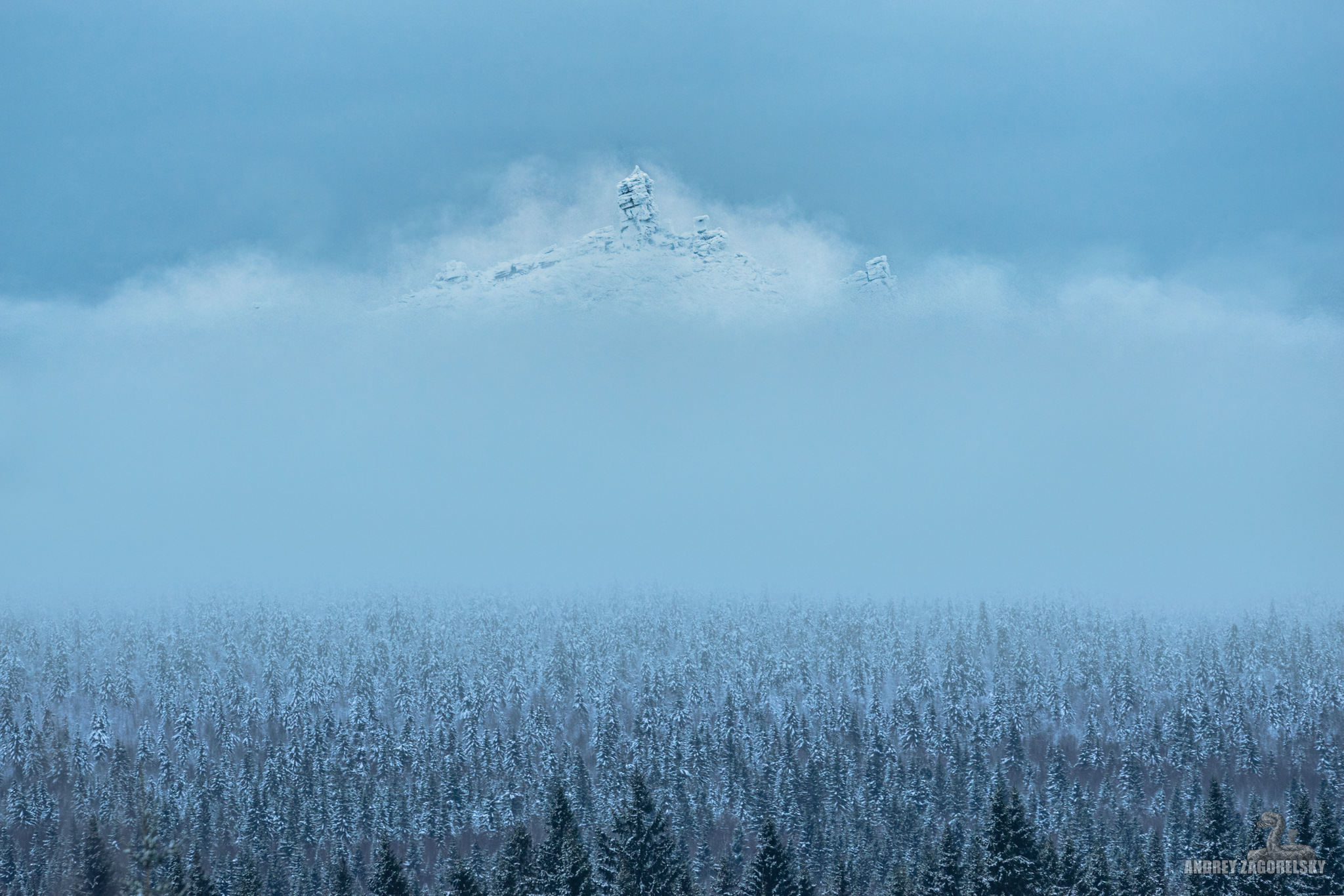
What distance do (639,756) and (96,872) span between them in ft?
275

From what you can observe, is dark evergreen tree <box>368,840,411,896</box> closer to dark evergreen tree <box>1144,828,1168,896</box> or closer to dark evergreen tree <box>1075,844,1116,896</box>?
dark evergreen tree <box>1075,844,1116,896</box>

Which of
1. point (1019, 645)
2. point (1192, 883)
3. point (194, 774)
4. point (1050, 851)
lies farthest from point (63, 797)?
point (1019, 645)

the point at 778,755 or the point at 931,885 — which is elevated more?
the point at 931,885

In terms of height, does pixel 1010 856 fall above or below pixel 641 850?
above

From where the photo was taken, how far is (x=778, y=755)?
422ft

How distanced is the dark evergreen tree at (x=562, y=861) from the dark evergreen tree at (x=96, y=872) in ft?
96.4

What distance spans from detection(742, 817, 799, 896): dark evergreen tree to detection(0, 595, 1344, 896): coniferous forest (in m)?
5.87

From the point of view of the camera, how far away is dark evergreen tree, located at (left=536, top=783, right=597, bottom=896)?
48844 mm

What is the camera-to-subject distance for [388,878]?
4647cm

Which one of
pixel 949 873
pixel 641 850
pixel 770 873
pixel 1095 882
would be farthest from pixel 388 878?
pixel 1095 882

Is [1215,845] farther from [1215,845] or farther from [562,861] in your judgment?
[562,861]

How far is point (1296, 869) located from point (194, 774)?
14052 cm

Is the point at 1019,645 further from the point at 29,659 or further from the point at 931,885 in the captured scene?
the point at 29,659

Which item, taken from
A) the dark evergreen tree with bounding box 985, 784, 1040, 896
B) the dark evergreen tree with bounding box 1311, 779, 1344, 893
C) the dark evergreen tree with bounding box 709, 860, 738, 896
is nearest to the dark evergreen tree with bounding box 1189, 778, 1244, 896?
the dark evergreen tree with bounding box 1311, 779, 1344, 893
